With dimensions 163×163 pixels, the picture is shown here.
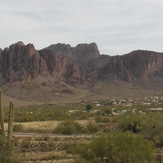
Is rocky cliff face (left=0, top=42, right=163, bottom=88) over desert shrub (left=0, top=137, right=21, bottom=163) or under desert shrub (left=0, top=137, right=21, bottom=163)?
over

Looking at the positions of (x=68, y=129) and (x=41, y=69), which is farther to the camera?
(x=41, y=69)

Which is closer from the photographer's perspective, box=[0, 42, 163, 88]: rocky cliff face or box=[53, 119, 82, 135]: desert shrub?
box=[53, 119, 82, 135]: desert shrub

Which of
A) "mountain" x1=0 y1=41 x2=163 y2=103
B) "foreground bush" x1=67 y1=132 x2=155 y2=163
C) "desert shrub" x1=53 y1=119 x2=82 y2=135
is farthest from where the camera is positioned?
"mountain" x1=0 y1=41 x2=163 y2=103

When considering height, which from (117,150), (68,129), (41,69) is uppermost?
(41,69)

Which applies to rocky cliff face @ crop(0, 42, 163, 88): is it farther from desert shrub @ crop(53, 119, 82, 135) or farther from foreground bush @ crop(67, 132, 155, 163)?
foreground bush @ crop(67, 132, 155, 163)

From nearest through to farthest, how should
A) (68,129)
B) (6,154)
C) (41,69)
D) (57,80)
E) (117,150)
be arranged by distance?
(6,154) < (117,150) < (68,129) < (57,80) < (41,69)

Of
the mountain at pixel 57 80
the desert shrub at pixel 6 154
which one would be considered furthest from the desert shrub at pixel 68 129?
the mountain at pixel 57 80

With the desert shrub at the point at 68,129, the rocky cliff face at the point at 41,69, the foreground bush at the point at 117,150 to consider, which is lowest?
the desert shrub at the point at 68,129

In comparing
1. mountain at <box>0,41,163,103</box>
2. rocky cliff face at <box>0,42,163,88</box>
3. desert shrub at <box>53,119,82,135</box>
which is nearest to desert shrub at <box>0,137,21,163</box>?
desert shrub at <box>53,119,82,135</box>

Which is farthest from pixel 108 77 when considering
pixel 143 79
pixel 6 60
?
pixel 6 60

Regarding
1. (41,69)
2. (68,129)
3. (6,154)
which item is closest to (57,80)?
(41,69)

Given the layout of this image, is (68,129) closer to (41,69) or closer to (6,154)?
(6,154)

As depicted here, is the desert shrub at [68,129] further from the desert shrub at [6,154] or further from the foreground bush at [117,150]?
the desert shrub at [6,154]

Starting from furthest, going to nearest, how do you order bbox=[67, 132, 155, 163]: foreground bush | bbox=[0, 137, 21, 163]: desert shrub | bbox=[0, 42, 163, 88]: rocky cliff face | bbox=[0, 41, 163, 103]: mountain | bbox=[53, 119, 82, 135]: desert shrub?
1. bbox=[0, 42, 163, 88]: rocky cliff face
2. bbox=[0, 41, 163, 103]: mountain
3. bbox=[53, 119, 82, 135]: desert shrub
4. bbox=[67, 132, 155, 163]: foreground bush
5. bbox=[0, 137, 21, 163]: desert shrub
